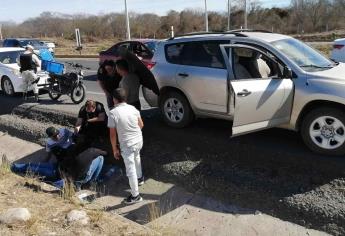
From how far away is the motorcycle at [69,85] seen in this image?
1182 cm

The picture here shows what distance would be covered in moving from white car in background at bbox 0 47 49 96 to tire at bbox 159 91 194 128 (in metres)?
5.98

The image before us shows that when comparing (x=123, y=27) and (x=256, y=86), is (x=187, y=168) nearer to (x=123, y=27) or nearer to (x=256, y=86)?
(x=256, y=86)

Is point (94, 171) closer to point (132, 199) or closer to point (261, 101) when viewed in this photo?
point (132, 199)

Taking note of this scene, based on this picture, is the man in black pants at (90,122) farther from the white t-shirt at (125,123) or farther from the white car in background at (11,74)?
the white car in background at (11,74)

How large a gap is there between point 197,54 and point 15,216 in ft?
13.2

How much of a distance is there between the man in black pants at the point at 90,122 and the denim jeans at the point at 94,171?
715 millimetres

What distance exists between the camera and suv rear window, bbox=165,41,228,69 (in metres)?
7.27

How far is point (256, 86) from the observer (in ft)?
20.2

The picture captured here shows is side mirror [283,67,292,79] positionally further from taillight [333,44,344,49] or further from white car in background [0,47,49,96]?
white car in background [0,47,49,96]

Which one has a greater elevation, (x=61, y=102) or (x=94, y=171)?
(x=61, y=102)

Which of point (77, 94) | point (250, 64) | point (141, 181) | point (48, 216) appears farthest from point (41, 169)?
Result: point (250, 64)

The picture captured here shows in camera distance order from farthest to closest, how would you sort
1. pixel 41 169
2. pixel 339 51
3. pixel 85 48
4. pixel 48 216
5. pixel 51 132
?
pixel 85 48 → pixel 339 51 → pixel 41 169 → pixel 51 132 → pixel 48 216

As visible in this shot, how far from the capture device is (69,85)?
39.0 feet

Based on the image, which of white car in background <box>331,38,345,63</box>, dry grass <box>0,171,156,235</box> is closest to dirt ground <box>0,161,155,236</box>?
dry grass <box>0,171,156,235</box>
